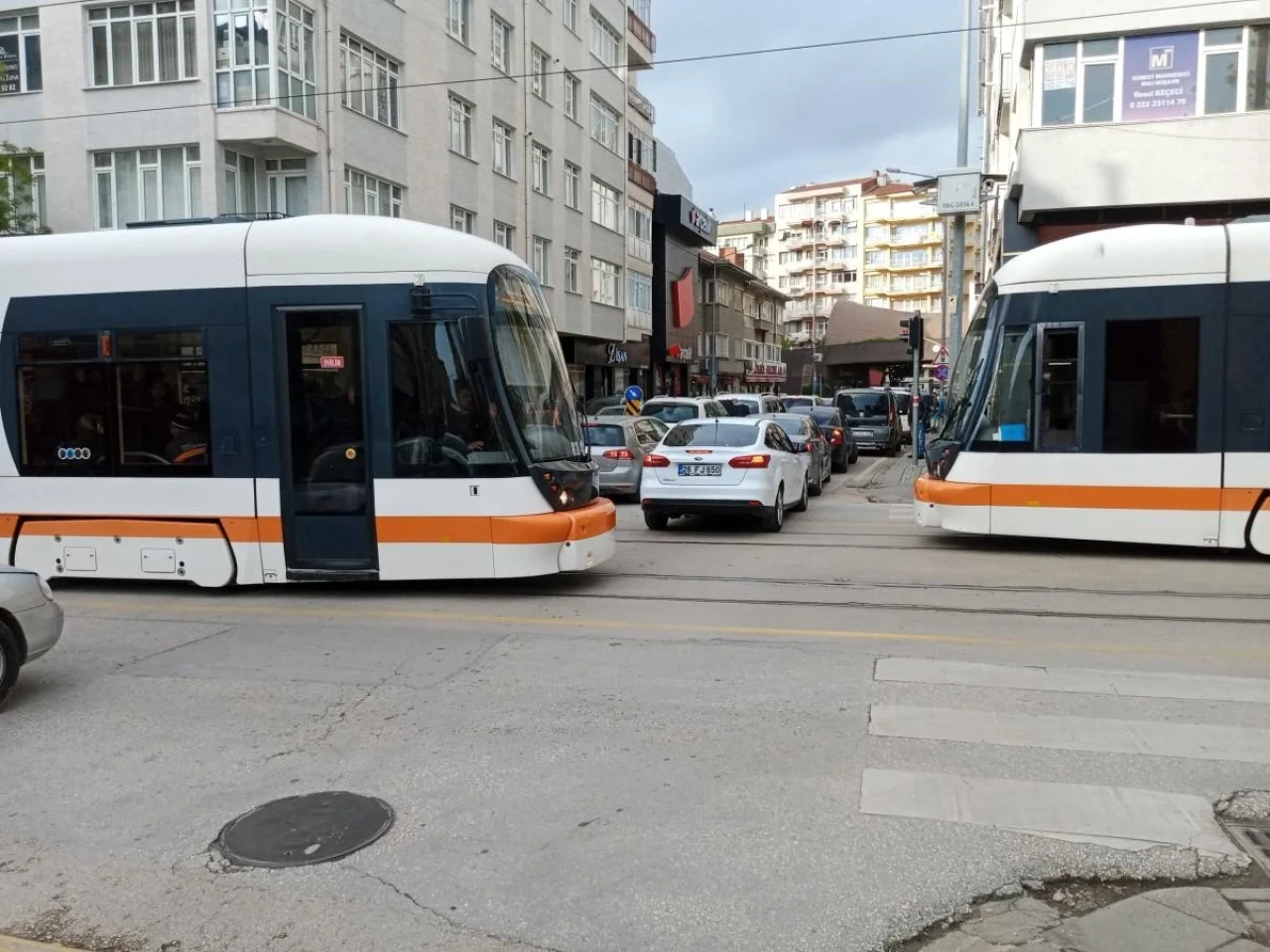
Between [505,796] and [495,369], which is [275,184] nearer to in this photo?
[495,369]

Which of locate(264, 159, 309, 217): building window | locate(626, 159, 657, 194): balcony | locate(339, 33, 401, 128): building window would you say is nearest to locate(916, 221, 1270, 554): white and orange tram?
locate(264, 159, 309, 217): building window

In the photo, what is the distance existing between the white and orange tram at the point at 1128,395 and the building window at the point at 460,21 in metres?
23.8

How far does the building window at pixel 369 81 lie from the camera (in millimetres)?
24672

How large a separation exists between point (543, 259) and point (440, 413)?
93.7ft

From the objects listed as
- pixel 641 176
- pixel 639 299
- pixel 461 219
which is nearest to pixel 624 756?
pixel 461 219

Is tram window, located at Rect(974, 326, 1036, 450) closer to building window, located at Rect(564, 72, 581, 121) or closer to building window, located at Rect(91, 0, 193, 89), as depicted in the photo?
building window, located at Rect(91, 0, 193, 89)

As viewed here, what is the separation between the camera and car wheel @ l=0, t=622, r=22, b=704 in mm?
5816

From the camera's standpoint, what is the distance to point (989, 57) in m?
43.8

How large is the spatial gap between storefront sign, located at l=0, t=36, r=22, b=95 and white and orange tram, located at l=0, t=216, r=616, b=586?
1785 cm

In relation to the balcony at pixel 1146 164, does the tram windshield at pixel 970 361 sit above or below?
below

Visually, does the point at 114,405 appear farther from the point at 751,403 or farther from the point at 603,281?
the point at 603,281

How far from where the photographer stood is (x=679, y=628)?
308 inches

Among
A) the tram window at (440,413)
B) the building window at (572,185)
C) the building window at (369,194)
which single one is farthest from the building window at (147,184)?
the building window at (572,185)

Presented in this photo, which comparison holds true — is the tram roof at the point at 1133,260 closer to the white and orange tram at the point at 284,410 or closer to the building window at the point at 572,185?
the white and orange tram at the point at 284,410
